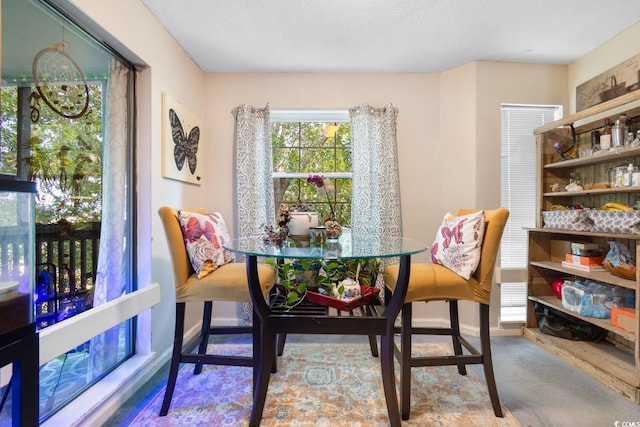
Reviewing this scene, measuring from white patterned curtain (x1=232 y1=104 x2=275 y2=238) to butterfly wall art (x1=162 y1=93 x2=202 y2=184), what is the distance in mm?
360

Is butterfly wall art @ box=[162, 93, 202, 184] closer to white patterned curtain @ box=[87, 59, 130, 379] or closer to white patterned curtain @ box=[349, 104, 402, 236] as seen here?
white patterned curtain @ box=[87, 59, 130, 379]

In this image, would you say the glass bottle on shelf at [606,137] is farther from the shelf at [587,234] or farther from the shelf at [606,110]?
the shelf at [587,234]

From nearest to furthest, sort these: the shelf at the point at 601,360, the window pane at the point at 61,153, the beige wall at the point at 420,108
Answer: the window pane at the point at 61,153
the shelf at the point at 601,360
the beige wall at the point at 420,108

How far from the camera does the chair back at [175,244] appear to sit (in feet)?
4.91

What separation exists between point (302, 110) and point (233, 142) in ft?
2.40

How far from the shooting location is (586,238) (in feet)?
7.71

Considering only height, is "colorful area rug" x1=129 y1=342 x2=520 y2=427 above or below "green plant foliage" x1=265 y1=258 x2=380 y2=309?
below

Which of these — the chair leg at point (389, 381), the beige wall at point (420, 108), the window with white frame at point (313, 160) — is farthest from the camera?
the window with white frame at point (313, 160)

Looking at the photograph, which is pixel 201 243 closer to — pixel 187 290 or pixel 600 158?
pixel 187 290

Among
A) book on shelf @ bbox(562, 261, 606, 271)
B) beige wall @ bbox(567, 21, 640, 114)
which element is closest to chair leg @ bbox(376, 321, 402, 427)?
book on shelf @ bbox(562, 261, 606, 271)

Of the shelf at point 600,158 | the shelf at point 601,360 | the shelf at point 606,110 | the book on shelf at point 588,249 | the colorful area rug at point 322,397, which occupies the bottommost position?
the colorful area rug at point 322,397

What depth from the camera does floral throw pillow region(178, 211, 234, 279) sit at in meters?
1.56

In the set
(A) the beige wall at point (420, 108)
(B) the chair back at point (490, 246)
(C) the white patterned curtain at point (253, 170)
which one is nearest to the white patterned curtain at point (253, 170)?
(C) the white patterned curtain at point (253, 170)

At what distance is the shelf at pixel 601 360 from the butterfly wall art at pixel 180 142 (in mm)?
3174
